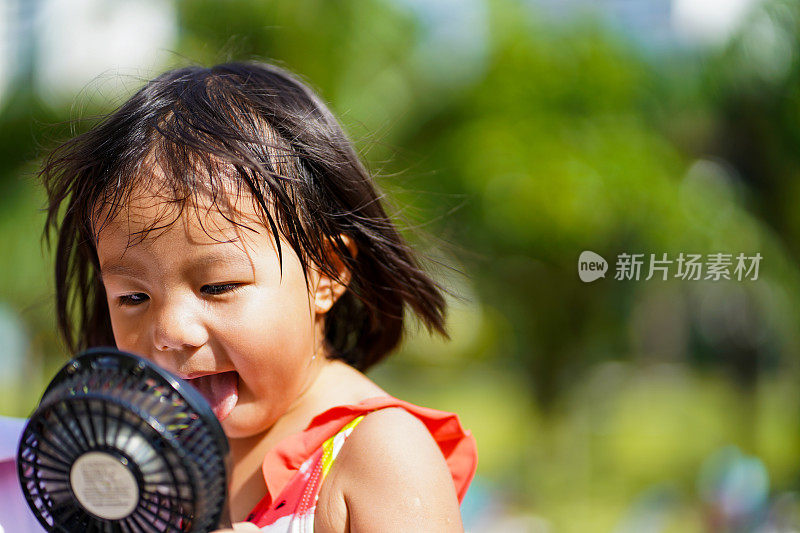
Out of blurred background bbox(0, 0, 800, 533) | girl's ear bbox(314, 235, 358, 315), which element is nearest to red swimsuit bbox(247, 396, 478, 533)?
girl's ear bbox(314, 235, 358, 315)

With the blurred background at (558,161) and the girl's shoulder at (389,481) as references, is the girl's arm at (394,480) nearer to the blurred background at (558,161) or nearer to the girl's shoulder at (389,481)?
the girl's shoulder at (389,481)

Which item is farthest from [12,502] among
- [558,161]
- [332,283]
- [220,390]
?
[558,161]

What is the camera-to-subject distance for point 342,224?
1244 millimetres

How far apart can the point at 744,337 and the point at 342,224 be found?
6924 mm

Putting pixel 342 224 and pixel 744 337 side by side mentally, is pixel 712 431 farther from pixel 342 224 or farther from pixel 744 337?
pixel 342 224

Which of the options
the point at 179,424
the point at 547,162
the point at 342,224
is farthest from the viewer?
the point at 547,162

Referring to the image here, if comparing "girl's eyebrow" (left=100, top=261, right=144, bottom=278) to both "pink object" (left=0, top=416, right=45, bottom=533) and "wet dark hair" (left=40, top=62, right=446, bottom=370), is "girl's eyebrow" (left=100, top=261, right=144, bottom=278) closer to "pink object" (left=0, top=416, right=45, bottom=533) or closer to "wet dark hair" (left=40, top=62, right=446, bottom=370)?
"wet dark hair" (left=40, top=62, right=446, bottom=370)

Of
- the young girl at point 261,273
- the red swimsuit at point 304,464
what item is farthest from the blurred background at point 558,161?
the red swimsuit at point 304,464

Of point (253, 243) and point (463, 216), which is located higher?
point (253, 243)

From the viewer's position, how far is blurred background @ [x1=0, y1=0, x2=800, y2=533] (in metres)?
5.61

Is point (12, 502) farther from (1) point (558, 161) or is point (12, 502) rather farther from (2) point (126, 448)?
(1) point (558, 161)

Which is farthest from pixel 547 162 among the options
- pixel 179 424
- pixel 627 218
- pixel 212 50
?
pixel 179 424

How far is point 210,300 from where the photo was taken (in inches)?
40.9

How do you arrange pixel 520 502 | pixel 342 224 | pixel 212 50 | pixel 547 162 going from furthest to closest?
pixel 520 502 < pixel 547 162 < pixel 212 50 < pixel 342 224
